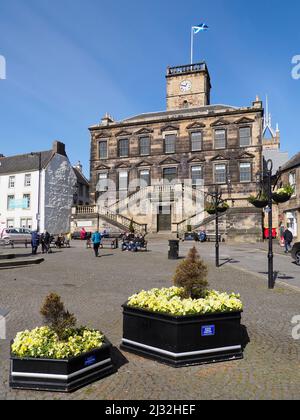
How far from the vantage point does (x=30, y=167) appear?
149ft

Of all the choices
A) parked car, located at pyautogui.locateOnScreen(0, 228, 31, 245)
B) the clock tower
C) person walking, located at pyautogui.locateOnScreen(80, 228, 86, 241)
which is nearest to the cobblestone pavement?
parked car, located at pyautogui.locateOnScreen(0, 228, 31, 245)

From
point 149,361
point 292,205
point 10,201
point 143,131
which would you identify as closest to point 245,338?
point 149,361

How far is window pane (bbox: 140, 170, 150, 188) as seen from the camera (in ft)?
140

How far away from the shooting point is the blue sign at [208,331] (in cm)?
485

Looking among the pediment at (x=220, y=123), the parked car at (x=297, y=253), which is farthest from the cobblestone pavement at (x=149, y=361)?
the pediment at (x=220, y=123)

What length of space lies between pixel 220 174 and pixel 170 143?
739cm

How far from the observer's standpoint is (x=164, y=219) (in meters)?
40.2

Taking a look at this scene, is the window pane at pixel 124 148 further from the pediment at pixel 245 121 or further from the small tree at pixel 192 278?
the small tree at pixel 192 278

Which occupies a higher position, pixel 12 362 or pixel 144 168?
pixel 144 168

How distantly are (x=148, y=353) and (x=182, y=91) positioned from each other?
4795cm

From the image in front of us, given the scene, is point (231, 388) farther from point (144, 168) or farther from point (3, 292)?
point (144, 168)

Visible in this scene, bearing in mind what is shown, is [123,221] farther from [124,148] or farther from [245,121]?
[245,121]

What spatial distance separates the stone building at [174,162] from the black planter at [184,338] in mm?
29522
